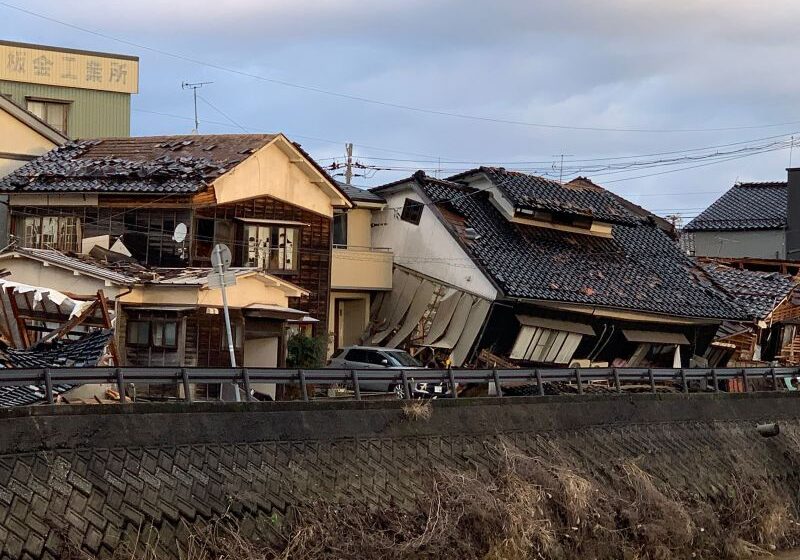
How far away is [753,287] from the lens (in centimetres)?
4144

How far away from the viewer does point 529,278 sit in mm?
34531

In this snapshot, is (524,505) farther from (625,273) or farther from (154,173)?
(625,273)

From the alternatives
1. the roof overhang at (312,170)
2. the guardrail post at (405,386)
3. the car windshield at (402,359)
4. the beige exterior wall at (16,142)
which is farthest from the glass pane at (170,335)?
the guardrail post at (405,386)

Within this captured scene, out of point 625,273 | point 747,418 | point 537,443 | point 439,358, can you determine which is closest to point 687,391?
point 747,418

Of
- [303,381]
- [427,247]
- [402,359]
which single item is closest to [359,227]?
[427,247]

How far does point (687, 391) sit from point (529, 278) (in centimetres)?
905

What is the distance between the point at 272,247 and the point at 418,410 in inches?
587

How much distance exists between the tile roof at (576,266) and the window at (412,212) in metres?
0.66

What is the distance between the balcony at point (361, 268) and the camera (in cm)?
3556

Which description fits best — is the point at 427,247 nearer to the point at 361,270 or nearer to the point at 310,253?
the point at 361,270

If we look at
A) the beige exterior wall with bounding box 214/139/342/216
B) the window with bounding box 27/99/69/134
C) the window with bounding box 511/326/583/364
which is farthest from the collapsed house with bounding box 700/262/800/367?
the window with bounding box 27/99/69/134

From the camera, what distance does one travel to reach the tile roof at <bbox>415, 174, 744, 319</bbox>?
114 ft

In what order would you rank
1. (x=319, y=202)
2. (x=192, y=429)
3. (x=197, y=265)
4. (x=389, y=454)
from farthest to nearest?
(x=319, y=202) → (x=197, y=265) → (x=389, y=454) → (x=192, y=429)

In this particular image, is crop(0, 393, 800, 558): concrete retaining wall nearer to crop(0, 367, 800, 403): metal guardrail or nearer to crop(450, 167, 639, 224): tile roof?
crop(0, 367, 800, 403): metal guardrail
